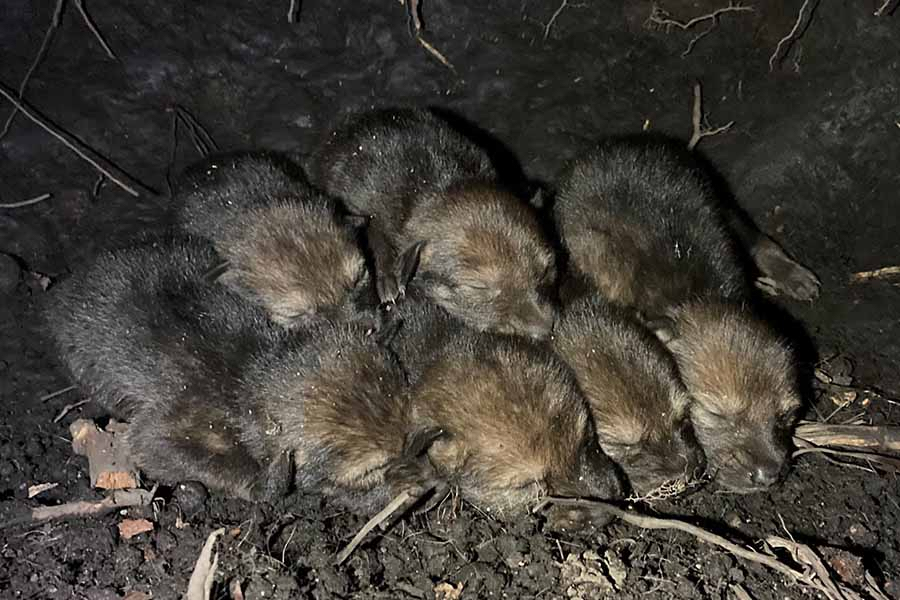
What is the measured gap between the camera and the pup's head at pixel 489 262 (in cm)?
442

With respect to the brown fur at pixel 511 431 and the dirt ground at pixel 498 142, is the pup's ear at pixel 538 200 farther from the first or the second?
the brown fur at pixel 511 431

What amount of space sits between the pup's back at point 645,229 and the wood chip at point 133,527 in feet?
8.17

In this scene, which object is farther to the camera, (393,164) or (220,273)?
(393,164)

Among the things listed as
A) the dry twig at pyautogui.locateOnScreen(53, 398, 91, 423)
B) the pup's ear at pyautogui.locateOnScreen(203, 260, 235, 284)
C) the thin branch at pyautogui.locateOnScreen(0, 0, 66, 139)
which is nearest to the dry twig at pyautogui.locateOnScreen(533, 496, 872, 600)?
the pup's ear at pyautogui.locateOnScreen(203, 260, 235, 284)

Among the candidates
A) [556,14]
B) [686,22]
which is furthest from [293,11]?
[686,22]

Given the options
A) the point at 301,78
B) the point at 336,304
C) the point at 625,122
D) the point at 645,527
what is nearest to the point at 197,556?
the point at 336,304

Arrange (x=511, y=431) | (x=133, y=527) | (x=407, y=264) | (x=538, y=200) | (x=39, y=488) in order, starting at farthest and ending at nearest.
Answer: (x=538, y=200)
(x=407, y=264)
(x=39, y=488)
(x=133, y=527)
(x=511, y=431)

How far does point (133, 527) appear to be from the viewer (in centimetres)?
400

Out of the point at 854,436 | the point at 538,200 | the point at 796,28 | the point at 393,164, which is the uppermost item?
the point at 796,28

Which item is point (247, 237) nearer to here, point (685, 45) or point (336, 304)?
point (336, 304)

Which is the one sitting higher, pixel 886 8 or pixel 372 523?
pixel 886 8

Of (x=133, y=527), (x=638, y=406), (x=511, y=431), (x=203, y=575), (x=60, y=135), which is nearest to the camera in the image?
(x=203, y=575)

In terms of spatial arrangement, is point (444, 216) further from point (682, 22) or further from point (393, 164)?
point (682, 22)

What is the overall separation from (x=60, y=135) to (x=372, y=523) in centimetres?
276
